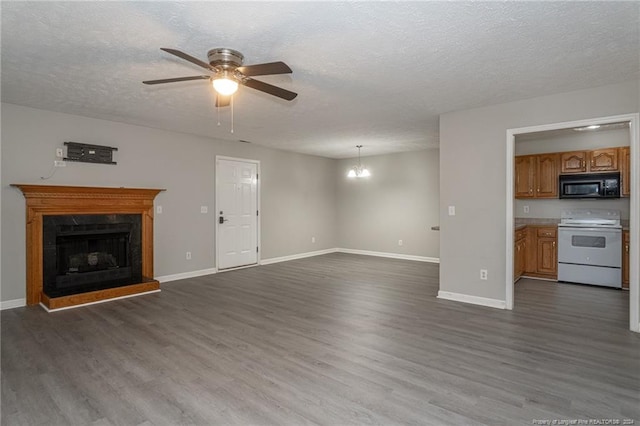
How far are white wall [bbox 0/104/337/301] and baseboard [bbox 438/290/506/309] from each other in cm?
394

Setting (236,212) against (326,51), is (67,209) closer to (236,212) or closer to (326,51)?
(236,212)

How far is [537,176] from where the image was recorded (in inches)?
234

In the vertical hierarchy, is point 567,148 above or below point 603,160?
above

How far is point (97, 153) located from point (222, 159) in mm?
2073

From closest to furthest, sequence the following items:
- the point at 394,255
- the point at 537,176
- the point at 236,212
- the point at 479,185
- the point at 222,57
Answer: the point at 222,57 → the point at 479,185 → the point at 537,176 → the point at 236,212 → the point at 394,255

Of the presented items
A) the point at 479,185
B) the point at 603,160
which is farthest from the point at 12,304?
the point at 603,160

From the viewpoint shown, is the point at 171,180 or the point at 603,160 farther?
the point at 171,180

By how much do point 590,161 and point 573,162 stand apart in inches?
9.0

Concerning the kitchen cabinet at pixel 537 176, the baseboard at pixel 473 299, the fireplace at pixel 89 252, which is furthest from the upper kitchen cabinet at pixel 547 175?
the fireplace at pixel 89 252

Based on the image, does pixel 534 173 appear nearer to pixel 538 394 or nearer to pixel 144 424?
pixel 538 394

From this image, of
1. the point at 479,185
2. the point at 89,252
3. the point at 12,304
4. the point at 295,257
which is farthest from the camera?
the point at 295,257

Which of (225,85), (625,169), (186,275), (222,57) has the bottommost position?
(186,275)

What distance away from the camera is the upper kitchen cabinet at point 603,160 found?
17.1 ft

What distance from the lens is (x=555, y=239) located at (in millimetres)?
5672
